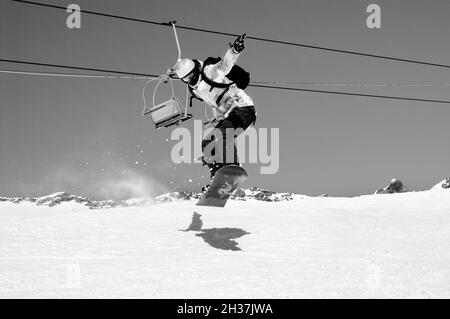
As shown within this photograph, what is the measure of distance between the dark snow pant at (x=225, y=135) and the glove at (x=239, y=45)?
100 cm

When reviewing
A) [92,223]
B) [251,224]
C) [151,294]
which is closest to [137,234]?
[92,223]

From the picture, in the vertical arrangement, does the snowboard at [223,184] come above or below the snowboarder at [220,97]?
below

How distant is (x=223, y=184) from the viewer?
7.64 m

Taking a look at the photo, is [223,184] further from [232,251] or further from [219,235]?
[219,235]

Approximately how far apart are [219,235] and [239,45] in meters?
4.74

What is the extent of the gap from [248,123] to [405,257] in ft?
12.1

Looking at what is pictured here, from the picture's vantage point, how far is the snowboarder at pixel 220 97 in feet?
23.4

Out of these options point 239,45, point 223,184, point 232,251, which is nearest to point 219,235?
point 232,251

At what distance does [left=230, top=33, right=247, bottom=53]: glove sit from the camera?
21.7ft

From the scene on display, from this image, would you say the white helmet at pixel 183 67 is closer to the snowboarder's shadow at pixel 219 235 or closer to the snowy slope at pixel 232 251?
the snowy slope at pixel 232 251

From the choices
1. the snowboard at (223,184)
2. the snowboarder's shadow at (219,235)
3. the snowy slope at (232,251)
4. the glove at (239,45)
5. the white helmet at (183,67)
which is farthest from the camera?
the snowboarder's shadow at (219,235)

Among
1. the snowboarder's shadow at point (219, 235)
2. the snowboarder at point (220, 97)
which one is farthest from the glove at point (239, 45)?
the snowboarder's shadow at point (219, 235)

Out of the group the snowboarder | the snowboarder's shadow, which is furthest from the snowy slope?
the snowboarder
